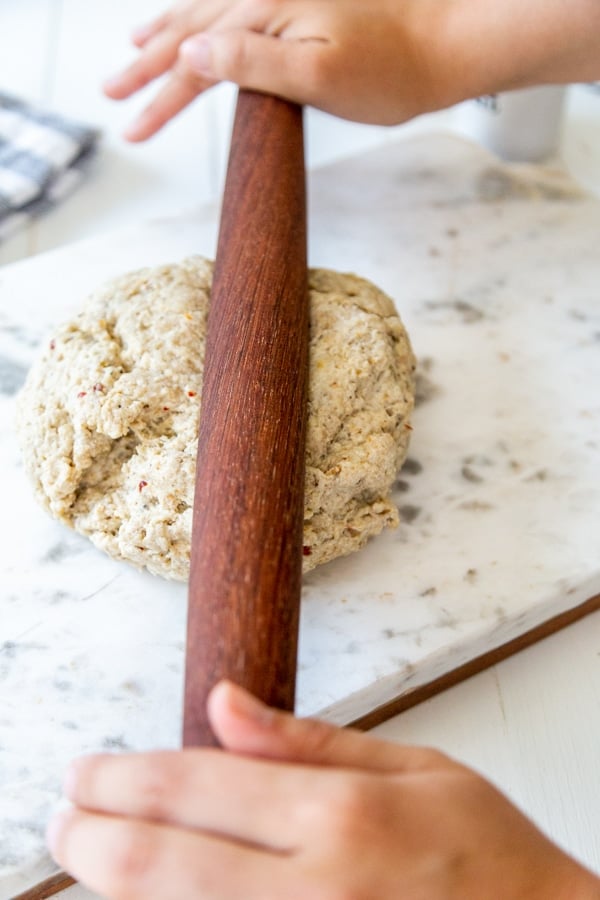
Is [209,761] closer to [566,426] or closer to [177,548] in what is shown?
[177,548]

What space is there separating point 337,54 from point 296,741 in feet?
3.03

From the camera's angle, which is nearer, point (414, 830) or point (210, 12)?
point (414, 830)

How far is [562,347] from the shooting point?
1.16 m

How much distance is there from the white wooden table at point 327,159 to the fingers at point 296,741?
27 centimetres

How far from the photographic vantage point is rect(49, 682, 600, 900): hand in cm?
55

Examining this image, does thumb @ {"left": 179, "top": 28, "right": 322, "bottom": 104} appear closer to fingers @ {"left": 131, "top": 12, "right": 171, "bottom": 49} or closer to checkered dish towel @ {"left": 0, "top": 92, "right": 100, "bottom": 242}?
fingers @ {"left": 131, "top": 12, "right": 171, "bottom": 49}

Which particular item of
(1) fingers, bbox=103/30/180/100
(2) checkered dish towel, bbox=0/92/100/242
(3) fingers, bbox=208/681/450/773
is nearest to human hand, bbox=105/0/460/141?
(1) fingers, bbox=103/30/180/100

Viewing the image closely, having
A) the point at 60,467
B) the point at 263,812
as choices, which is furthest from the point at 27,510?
the point at 263,812

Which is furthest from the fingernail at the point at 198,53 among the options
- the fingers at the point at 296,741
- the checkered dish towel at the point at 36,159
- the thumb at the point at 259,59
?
the fingers at the point at 296,741

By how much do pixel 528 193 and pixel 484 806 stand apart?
1.03 m

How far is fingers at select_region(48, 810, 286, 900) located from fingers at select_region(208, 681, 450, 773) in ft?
0.21

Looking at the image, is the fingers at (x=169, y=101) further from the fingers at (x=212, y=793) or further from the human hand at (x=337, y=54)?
the fingers at (x=212, y=793)

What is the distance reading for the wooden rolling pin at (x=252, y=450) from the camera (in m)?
0.67

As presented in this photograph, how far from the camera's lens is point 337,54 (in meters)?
1.18
